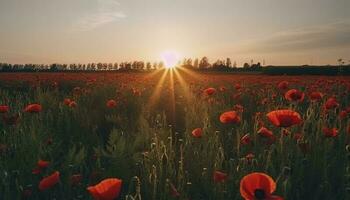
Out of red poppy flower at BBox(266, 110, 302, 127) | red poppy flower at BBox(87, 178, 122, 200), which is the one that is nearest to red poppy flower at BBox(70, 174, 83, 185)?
red poppy flower at BBox(87, 178, 122, 200)

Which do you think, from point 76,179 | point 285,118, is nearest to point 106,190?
point 76,179

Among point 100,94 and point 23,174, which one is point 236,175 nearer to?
point 23,174

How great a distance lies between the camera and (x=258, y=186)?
4.96ft

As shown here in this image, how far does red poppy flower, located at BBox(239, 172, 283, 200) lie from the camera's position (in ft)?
4.90

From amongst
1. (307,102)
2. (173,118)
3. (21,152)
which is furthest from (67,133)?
(307,102)

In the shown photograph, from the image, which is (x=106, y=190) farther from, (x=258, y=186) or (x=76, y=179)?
(x=76, y=179)

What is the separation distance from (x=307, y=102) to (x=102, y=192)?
691 cm

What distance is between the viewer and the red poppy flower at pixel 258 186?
1.49m

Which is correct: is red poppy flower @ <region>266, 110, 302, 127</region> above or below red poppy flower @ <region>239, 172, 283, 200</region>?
above

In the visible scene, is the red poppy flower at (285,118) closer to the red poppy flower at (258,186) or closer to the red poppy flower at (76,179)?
the red poppy flower at (258,186)

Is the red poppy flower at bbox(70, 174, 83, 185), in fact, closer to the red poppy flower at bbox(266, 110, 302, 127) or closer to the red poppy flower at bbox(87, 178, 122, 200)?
the red poppy flower at bbox(87, 178, 122, 200)

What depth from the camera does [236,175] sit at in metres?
2.74

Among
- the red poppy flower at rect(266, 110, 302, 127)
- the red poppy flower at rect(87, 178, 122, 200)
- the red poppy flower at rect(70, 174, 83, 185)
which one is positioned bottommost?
the red poppy flower at rect(70, 174, 83, 185)

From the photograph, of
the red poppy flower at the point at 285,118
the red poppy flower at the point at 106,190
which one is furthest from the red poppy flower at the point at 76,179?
the red poppy flower at the point at 285,118
